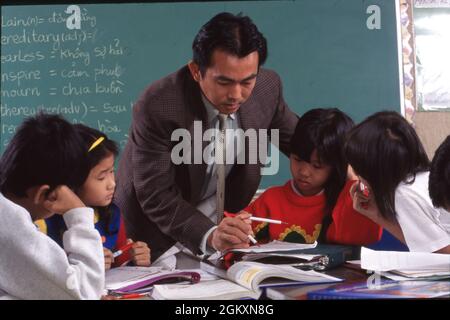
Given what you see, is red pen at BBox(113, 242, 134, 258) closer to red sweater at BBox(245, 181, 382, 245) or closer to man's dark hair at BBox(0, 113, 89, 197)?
man's dark hair at BBox(0, 113, 89, 197)

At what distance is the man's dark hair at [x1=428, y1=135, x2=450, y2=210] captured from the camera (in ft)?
4.94

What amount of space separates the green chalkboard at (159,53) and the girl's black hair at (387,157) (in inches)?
3.6

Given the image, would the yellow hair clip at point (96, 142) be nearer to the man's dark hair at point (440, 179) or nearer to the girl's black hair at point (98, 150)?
the girl's black hair at point (98, 150)

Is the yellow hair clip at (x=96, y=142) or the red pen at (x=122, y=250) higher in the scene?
the yellow hair clip at (x=96, y=142)

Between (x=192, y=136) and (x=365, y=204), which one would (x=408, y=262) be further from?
(x=192, y=136)

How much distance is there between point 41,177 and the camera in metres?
1.43

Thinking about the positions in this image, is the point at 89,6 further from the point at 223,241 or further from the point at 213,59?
the point at 223,241

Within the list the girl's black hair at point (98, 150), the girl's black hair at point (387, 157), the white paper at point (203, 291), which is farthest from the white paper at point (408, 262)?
the girl's black hair at point (98, 150)

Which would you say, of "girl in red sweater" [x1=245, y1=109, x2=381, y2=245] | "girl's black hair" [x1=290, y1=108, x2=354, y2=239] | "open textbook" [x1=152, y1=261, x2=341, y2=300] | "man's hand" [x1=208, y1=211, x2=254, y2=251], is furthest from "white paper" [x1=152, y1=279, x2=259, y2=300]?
"girl's black hair" [x1=290, y1=108, x2=354, y2=239]

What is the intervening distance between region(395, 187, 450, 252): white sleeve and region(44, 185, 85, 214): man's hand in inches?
34.8

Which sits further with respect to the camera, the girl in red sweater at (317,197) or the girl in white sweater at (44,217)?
the girl in red sweater at (317,197)

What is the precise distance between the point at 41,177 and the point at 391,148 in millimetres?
964

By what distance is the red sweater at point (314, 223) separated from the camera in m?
1.66

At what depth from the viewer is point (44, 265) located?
124 cm
